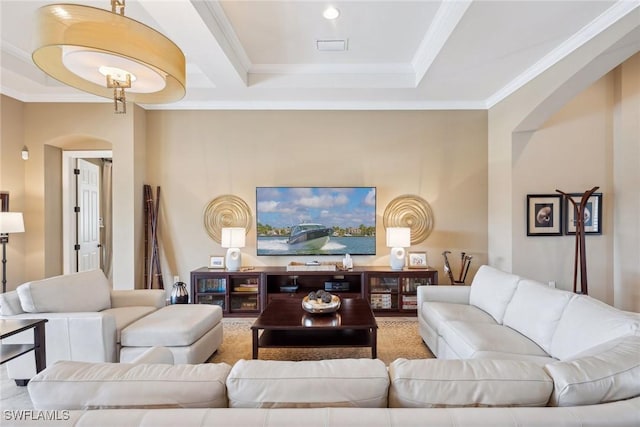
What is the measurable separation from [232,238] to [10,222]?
2440 mm

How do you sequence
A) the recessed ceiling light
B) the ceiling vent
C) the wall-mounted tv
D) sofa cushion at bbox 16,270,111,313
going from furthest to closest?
the wall-mounted tv < the ceiling vent < the recessed ceiling light < sofa cushion at bbox 16,270,111,313

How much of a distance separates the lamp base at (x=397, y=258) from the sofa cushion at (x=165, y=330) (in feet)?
8.23

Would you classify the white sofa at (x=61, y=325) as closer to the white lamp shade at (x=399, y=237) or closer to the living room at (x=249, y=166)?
the living room at (x=249, y=166)

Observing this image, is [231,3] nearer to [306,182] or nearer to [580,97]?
[306,182]

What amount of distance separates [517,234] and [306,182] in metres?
2.91

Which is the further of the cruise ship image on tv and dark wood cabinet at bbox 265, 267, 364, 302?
the cruise ship image on tv

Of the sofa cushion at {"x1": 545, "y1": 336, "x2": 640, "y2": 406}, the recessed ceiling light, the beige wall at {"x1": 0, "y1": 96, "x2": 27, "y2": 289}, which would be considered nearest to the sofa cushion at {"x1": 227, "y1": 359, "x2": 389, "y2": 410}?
the sofa cushion at {"x1": 545, "y1": 336, "x2": 640, "y2": 406}

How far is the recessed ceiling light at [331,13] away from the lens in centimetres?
280

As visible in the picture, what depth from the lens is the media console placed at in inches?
166

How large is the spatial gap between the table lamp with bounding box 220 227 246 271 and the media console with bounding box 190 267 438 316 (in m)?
0.12

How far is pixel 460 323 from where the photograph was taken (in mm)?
2578

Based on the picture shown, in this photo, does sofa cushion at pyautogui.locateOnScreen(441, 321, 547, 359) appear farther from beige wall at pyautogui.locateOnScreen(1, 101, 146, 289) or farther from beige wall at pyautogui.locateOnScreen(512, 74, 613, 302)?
beige wall at pyautogui.locateOnScreen(1, 101, 146, 289)

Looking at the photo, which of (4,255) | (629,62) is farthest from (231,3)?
(629,62)

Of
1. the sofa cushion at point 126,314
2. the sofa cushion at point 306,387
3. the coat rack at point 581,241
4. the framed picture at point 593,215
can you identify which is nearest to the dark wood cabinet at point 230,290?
the sofa cushion at point 126,314
